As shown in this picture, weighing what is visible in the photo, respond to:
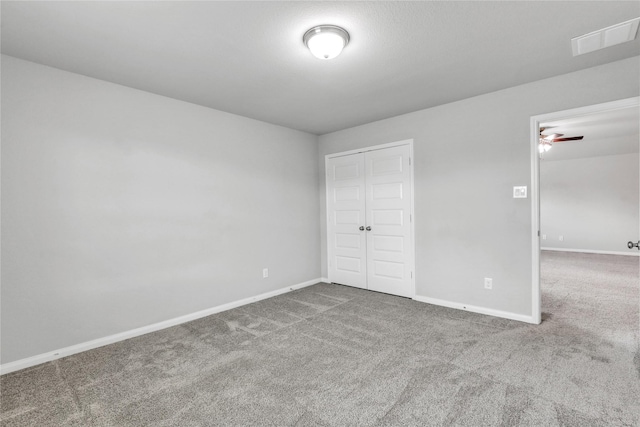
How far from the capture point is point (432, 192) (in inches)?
154

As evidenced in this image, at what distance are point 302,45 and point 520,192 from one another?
8.82ft

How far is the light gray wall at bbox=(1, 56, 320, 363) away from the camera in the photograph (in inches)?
97.5

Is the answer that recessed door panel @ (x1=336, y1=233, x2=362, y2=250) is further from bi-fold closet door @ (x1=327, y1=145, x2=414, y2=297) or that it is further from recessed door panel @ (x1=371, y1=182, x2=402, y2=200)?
recessed door panel @ (x1=371, y1=182, x2=402, y2=200)

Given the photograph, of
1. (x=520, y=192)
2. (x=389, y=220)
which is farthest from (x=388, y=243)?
(x=520, y=192)

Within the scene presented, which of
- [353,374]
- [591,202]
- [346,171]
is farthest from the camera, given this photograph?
[591,202]

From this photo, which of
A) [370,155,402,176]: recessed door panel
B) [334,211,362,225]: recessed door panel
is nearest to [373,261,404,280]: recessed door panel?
[334,211,362,225]: recessed door panel

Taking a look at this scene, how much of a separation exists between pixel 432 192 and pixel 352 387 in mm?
2646

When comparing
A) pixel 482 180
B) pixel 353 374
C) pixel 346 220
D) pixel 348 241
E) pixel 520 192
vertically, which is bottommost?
pixel 353 374

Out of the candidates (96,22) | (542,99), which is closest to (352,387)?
(96,22)

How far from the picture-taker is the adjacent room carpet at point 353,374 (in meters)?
1.83

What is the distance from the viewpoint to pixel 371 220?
4.52 meters

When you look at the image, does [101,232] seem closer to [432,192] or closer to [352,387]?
[352,387]

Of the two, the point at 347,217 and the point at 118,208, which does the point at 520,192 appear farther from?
the point at 118,208

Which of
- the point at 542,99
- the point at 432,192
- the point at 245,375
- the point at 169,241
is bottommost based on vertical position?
the point at 245,375
